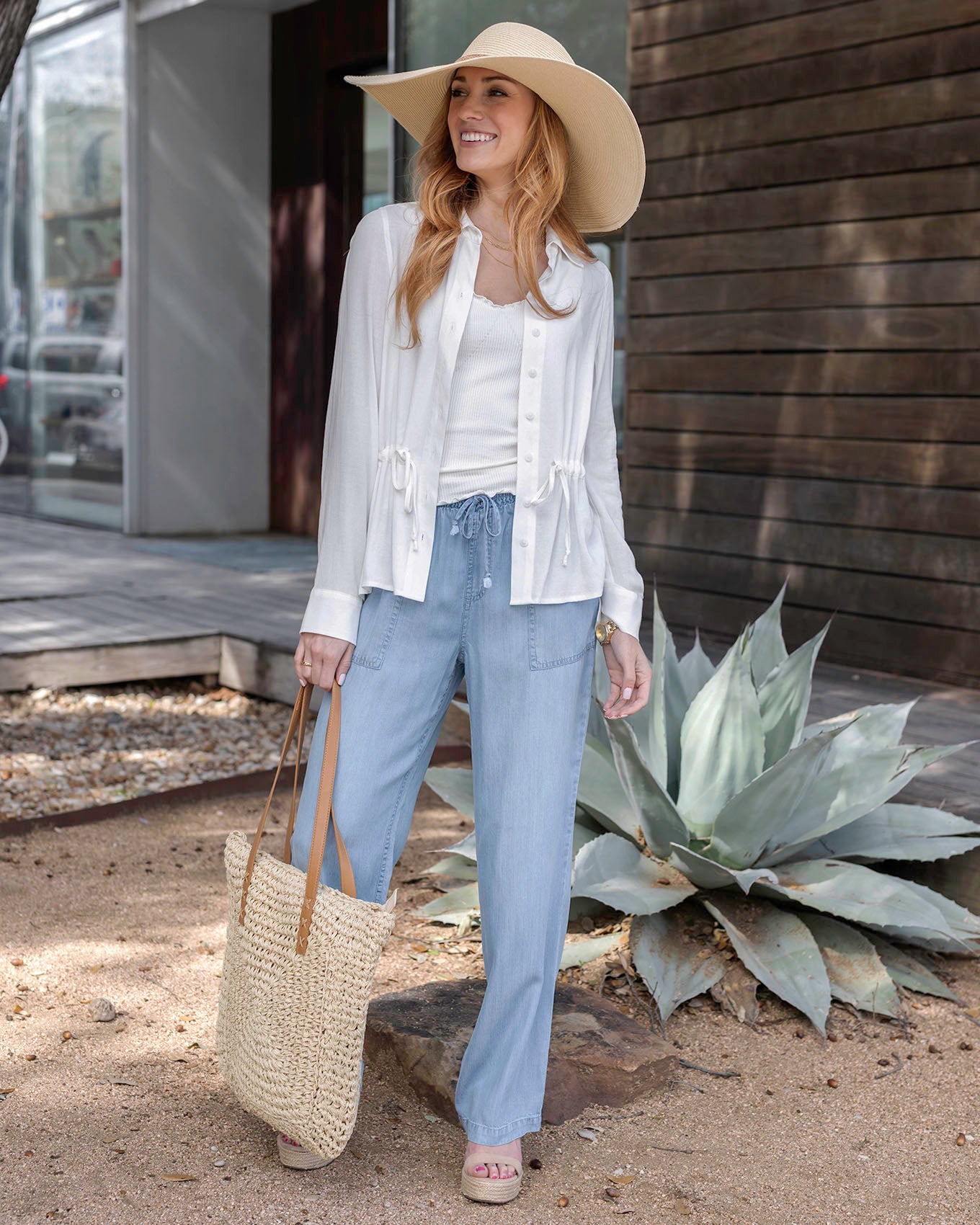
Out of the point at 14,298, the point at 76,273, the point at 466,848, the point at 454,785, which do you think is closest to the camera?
the point at 466,848

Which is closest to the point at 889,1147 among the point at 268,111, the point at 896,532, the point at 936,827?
the point at 936,827

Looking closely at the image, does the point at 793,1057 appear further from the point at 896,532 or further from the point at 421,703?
the point at 896,532

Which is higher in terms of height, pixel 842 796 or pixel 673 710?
pixel 673 710

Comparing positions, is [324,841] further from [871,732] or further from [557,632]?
[871,732]

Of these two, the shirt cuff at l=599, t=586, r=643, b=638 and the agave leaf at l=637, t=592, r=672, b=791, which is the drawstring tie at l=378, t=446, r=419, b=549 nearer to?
the shirt cuff at l=599, t=586, r=643, b=638

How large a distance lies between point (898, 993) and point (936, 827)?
1.24 feet

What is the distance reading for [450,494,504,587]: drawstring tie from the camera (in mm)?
2115

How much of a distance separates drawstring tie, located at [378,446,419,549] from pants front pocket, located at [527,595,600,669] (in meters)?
0.20

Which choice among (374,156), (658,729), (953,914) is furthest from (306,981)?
(374,156)

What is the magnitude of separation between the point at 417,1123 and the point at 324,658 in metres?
0.88

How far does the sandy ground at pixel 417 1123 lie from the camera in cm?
220

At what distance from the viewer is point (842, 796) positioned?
3.11 meters

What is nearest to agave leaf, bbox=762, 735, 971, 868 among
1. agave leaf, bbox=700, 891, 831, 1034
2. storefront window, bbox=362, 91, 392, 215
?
agave leaf, bbox=700, 891, 831, 1034

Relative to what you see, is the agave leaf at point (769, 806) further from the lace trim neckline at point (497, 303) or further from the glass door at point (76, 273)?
the glass door at point (76, 273)
